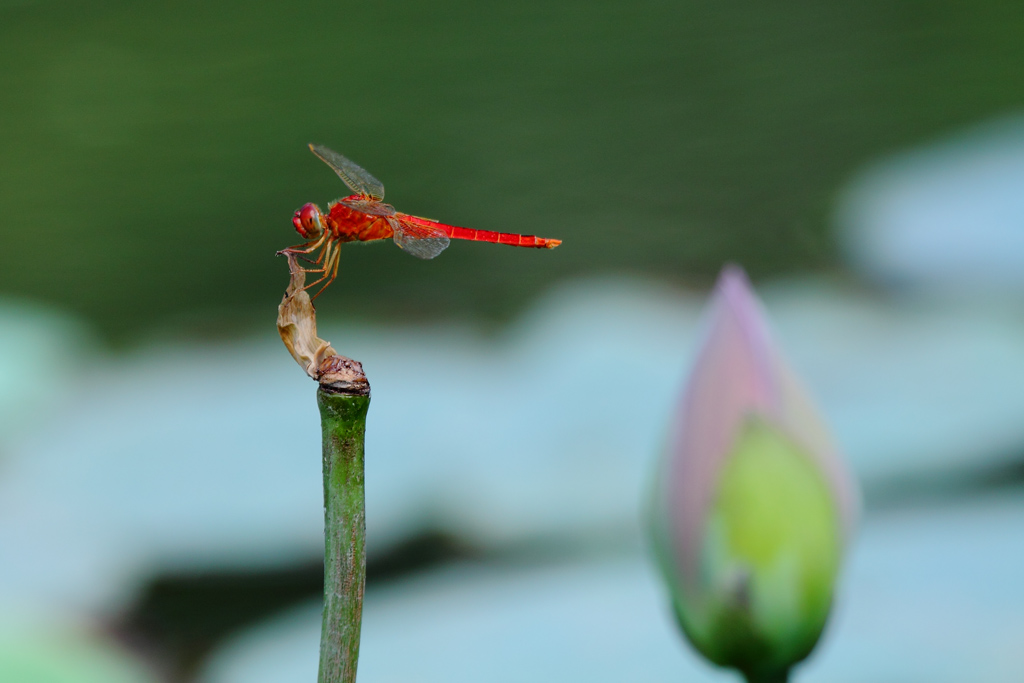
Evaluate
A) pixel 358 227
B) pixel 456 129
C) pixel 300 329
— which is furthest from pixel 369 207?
pixel 456 129

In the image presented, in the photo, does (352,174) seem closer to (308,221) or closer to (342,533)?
(308,221)

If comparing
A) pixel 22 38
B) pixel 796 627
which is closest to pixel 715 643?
pixel 796 627

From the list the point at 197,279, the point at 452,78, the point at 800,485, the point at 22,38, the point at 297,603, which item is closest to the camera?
the point at 800,485

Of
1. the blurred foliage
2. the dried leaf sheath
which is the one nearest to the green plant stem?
the dried leaf sheath

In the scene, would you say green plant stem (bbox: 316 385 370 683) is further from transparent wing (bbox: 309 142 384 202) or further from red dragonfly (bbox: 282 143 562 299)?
transparent wing (bbox: 309 142 384 202)

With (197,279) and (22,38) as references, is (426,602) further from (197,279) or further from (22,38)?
(22,38)

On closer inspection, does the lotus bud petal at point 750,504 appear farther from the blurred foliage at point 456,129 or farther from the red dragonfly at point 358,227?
the blurred foliage at point 456,129
